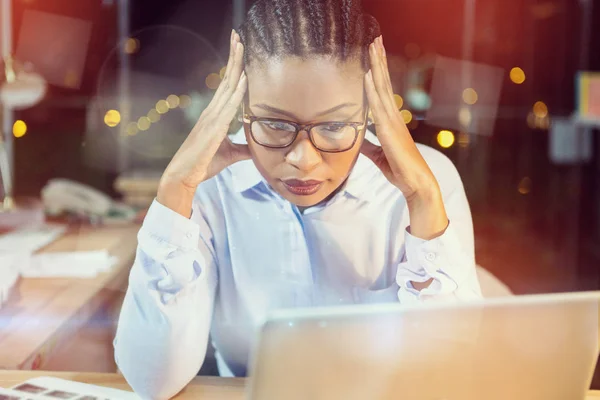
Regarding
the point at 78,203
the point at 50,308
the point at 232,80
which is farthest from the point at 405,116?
the point at 78,203

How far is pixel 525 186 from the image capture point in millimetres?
4441

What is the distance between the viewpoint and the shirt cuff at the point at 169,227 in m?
1.27

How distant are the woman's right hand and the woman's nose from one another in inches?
5.6

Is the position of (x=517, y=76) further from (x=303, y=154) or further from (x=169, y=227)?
(x=169, y=227)

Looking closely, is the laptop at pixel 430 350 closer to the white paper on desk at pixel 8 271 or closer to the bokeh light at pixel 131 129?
the white paper on desk at pixel 8 271

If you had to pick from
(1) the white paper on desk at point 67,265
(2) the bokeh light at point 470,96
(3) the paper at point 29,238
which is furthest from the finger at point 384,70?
(2) the bokeh light at point 470,96

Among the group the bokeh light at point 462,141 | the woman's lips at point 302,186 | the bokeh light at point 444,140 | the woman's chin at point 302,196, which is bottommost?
the woman's chin at point 302,196

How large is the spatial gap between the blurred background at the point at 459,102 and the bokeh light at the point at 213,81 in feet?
3.64

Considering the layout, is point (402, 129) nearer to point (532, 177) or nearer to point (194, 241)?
point (194, 241)

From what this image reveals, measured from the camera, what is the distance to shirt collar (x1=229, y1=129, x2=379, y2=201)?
1.44 metres

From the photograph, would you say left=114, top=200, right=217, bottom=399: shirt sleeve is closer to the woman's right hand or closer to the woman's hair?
the woman's right hand

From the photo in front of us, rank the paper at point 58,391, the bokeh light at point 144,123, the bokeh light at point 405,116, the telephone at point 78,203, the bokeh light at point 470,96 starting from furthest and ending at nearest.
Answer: the bokeh light at point 470,96 → the bokeh light at point 144,123 → the telephone at point 78,203 → the bokeh light at point 405,116 → the paper at point 58,391

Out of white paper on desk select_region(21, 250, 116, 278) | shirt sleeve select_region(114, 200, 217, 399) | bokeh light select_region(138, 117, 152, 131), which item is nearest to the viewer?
shirt sleeve select_region(114, 200, 217, 399)

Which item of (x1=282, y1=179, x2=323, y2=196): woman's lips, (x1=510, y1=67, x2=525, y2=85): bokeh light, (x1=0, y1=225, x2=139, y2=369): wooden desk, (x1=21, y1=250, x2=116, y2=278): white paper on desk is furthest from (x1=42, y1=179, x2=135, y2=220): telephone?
(x1=510, y1=67, x2=525, y2=85): bokeh light
